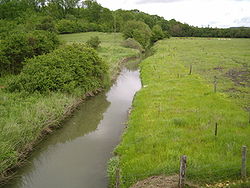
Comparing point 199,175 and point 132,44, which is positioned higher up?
point 132,44

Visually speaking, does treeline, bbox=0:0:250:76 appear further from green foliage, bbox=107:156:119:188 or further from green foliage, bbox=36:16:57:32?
green foliage, bbox=107:156:119:188

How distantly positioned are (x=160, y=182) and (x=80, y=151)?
639 centimetres

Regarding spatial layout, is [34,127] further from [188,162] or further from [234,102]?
[234,102]

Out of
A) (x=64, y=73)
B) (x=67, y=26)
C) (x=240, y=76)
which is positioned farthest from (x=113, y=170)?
(x=67, y=26)

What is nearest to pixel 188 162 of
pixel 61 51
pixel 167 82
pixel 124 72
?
pixel 167 82

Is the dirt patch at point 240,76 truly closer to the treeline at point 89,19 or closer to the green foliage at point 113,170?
the green foliage at point 113,170

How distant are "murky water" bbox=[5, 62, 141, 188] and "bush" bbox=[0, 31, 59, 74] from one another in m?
9.70

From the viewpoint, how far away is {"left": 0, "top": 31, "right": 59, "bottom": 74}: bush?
79.9 ft

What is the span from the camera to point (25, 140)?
41.7ft

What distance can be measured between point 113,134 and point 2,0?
81.4 meters

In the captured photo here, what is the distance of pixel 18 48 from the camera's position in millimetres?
24797

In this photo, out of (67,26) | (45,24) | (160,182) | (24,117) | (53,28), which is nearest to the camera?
(160,182)

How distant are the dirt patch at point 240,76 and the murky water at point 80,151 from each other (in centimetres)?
1177

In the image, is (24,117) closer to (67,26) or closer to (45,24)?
(45,24)
